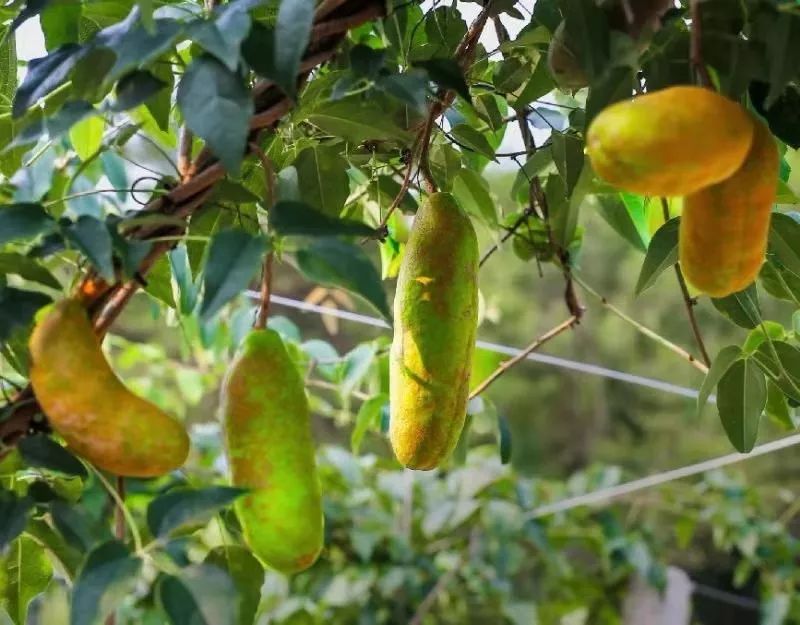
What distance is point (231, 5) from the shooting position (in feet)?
1.05

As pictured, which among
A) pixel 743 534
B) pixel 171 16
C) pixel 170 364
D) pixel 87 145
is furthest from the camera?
pixel 743 534

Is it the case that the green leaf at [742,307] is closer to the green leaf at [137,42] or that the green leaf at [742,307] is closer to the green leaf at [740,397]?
the green leaf at [740,397]

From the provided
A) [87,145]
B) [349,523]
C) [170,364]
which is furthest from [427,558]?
[87,145]

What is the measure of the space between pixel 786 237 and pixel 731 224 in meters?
0.17

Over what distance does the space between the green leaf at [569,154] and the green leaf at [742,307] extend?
0.27 feet

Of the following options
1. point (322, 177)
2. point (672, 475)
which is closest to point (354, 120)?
point (322, 177)

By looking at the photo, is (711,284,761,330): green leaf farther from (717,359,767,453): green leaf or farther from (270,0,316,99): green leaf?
(270,0,316,99): green leaf

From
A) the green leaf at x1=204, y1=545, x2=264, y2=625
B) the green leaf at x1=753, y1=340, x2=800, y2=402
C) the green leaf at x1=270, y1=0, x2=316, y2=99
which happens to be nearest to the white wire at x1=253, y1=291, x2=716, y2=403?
the green leaf at x1=753, y1=340, x2=800, y2=402

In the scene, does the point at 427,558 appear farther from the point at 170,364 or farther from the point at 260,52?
the point at 260,52

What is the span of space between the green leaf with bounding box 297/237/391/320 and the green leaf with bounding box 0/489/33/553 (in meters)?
0.11

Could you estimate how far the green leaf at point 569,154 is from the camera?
0.46 metres

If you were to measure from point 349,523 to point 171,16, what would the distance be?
1275 millimetres

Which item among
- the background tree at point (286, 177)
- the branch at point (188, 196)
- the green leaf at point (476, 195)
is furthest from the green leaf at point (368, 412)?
the branch at point (188, 196)

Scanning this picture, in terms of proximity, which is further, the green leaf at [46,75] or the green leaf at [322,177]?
the green leaf at [322,177]
